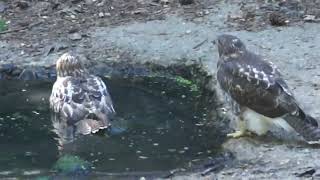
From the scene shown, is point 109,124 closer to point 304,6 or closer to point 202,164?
point 202,164

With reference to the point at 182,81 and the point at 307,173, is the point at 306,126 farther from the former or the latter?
the point at 182,81

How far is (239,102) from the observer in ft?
27.9

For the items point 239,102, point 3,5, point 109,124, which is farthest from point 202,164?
point 3,5

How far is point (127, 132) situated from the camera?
8891 millimetres

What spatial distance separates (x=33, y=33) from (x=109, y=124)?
351cm

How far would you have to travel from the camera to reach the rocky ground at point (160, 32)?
10.9 meters

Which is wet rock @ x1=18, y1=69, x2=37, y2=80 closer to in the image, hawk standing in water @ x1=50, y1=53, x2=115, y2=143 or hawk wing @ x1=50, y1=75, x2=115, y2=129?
hawk standing in water @ x1=50, y1=53, x2=115, y2=143

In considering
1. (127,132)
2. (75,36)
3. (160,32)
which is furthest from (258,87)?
(75,36)

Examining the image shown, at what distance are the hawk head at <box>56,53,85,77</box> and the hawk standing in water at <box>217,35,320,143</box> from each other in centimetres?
187

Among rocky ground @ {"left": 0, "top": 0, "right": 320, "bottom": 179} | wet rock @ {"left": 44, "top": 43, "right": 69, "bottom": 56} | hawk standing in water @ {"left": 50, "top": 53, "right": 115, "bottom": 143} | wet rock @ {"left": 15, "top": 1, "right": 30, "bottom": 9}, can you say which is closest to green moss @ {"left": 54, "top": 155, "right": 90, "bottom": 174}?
hawk standing in water @ {"left": 50, "top": 53, "right": 115, "bottom": 143}

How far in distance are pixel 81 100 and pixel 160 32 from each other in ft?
9.29

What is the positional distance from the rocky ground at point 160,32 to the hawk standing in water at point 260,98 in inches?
37.4

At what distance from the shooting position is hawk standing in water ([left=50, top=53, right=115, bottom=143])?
903cm

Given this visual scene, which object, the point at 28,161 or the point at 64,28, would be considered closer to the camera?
the point at 28,161
